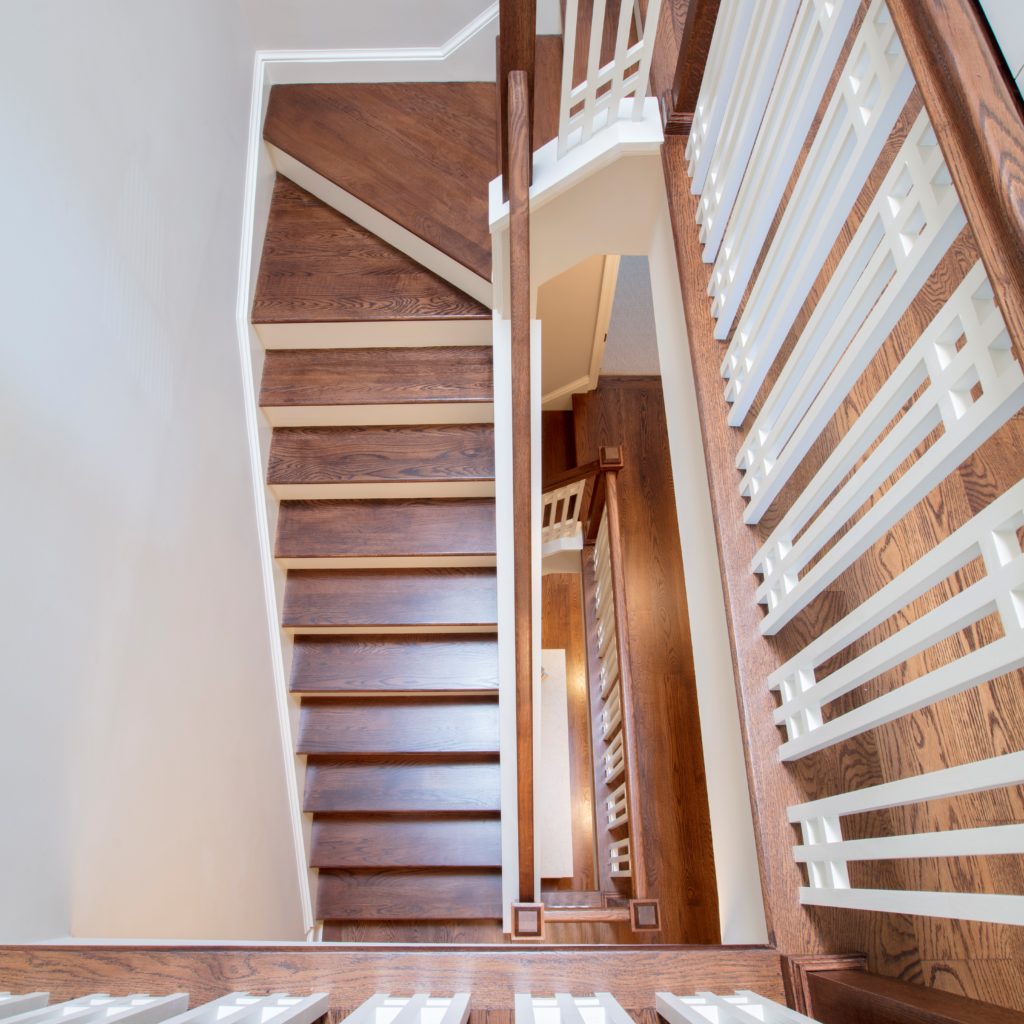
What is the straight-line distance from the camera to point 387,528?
3.25m

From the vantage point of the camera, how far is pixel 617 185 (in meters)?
2.47

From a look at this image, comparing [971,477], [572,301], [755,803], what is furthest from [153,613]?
[572,301]

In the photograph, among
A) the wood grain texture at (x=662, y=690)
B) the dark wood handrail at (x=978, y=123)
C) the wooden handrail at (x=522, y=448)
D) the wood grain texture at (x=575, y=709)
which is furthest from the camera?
the wood grain texture at (x=575, y=709)

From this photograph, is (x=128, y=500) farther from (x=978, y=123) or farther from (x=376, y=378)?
(x=978, y=123)

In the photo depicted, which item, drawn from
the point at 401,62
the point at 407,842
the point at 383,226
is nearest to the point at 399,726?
the point at 407,842

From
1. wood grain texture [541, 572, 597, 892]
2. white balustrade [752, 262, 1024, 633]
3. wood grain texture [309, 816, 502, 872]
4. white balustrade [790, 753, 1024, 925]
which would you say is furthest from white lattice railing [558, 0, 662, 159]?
wood grain texture [541, 572, 597, 892]

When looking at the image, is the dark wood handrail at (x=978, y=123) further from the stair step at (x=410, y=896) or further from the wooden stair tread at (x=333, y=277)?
the stair step at (x=410, y=896)

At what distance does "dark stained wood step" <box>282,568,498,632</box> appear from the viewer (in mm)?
3217

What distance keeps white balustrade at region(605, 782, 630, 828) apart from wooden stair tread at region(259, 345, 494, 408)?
2058mm

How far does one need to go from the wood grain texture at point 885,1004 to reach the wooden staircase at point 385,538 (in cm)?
209

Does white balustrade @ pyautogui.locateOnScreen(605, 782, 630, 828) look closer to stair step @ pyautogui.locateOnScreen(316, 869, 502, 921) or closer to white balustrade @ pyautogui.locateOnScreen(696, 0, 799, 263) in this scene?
stair step @ pyautogui.locateOnScreen(316, 869, 502, 921)

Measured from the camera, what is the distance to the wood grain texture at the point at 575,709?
5.88m

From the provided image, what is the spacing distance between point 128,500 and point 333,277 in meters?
1.61

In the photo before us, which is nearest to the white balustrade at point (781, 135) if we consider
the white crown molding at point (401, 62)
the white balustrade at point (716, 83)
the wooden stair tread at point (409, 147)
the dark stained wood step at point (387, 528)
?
the white balustrade at point (716, 83)
